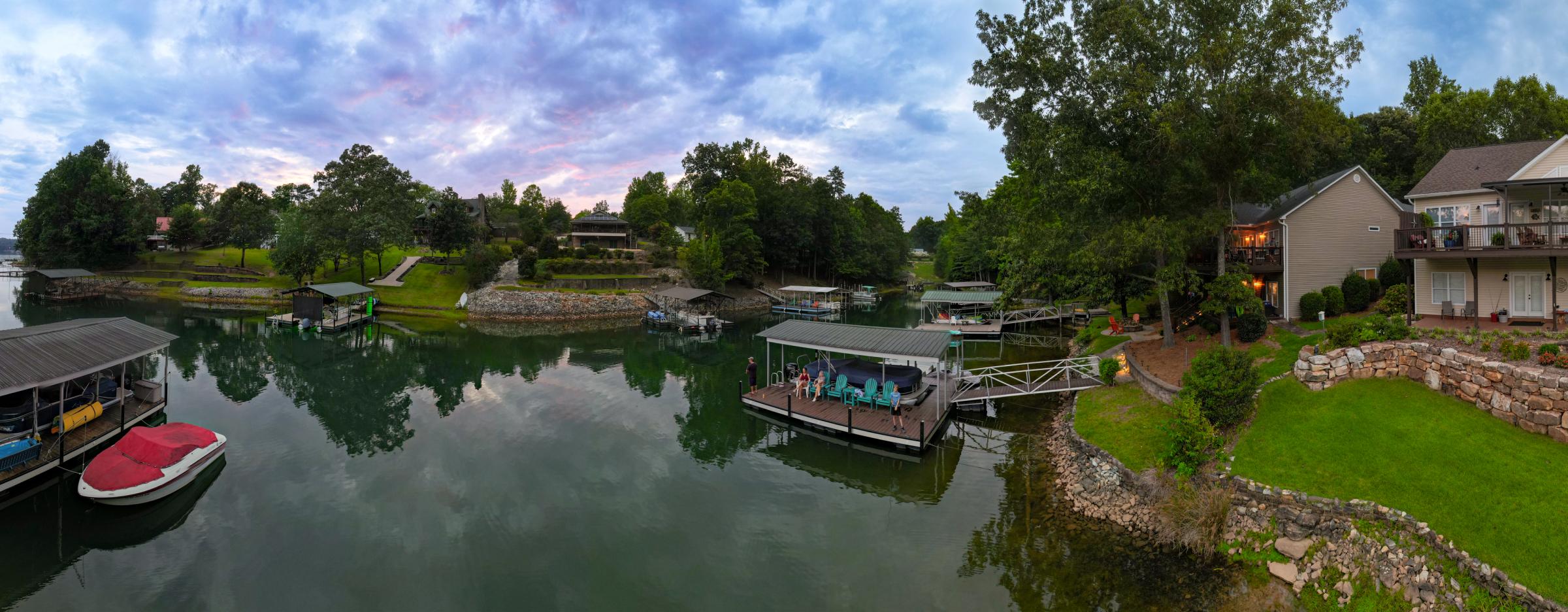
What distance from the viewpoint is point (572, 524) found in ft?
44.9

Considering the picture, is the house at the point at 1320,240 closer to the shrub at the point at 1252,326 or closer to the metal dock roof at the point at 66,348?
the shrub at the point at 1252,326

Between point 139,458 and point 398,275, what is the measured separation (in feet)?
195

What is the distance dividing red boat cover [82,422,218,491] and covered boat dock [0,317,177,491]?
6.47ft

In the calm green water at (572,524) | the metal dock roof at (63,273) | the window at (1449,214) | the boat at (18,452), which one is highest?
the metal dock roof at (63,273)

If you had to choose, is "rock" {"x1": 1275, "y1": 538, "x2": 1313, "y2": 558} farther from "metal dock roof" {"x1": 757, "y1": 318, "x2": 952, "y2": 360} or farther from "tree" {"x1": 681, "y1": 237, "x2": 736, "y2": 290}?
"tree" {"x1": 681, "y1": 237, "x2": 736, "y2": 290}

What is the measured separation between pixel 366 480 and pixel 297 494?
4.87 feet

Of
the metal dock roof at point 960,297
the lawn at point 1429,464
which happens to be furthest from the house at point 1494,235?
the metal dock roof at point 960,297

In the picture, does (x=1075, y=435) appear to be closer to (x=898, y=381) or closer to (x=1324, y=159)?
(x=898, y=381)

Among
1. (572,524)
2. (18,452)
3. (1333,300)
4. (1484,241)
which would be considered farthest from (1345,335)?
(18,452)

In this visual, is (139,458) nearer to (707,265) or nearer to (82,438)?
(82,438)

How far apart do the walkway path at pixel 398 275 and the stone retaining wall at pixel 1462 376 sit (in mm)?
73548

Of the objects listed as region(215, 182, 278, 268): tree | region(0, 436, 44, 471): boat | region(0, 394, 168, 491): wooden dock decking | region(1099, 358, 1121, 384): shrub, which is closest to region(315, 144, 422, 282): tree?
region(215, 182, 278, 268): tree

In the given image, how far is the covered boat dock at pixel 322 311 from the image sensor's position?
44750 millimetres

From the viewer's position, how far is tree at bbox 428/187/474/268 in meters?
63.2
